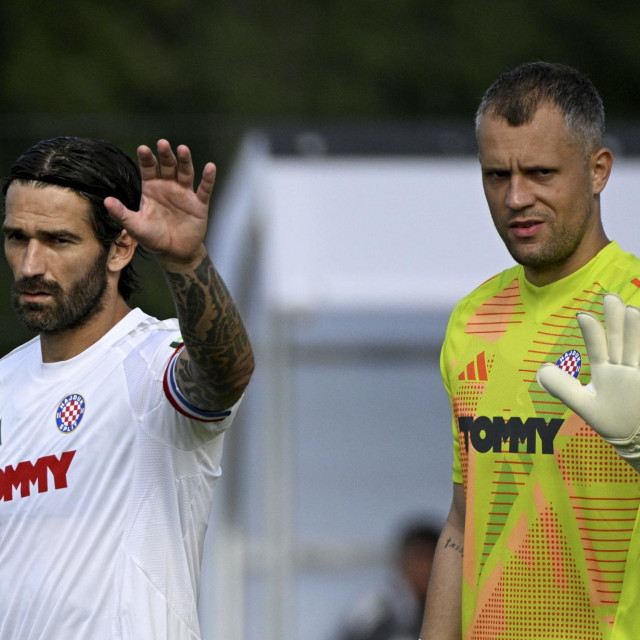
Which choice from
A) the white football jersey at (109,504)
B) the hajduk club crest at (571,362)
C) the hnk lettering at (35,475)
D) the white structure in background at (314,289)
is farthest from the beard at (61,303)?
the white structure in background at (314,289)

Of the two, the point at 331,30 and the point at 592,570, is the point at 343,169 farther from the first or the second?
the point at 331,30

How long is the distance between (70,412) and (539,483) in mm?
1109

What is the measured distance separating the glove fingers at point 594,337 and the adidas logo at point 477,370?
1.61ft

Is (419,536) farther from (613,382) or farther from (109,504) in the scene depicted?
(613,382)

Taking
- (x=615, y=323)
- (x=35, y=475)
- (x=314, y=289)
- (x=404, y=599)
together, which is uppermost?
(x=314, y=289)

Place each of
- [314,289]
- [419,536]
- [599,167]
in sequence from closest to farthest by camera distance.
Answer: [599,167]
[314,289]
[419,536]

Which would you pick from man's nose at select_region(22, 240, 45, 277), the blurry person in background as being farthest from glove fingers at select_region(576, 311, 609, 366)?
the blurry person in background

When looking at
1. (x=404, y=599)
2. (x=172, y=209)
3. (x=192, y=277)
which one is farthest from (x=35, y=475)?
(x=404, y=599)

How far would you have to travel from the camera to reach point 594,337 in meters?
3.05

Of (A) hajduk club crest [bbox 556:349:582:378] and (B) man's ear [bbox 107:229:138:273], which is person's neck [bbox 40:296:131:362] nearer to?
(B) man's ear [bbox 107:229:138:273]

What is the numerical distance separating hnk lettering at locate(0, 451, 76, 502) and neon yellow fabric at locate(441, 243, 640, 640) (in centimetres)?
93

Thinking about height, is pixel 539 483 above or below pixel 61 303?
below

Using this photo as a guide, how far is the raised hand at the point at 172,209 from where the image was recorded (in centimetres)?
326

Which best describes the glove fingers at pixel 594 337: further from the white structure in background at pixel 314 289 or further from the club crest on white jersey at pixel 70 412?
the white structure in background at pixel 314 289
